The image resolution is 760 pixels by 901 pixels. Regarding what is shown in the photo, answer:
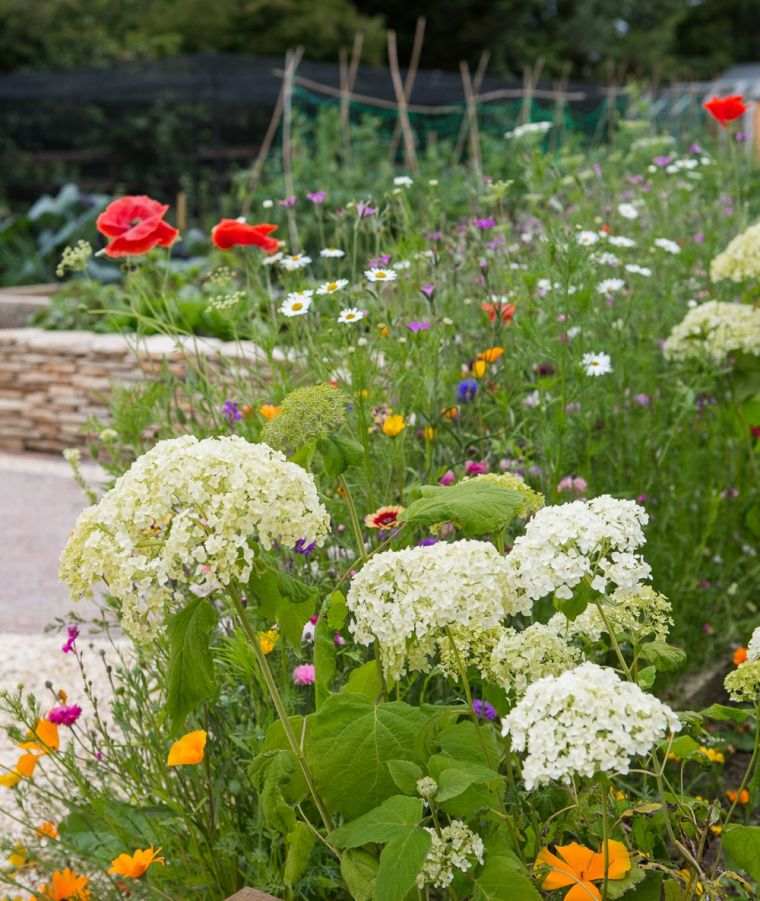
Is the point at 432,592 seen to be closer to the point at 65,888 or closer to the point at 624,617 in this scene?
the point at 624,617

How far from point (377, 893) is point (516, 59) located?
29728mm

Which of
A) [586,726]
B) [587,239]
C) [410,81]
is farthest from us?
[410,81]

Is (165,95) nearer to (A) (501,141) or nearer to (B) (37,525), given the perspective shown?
(A) (501,141)

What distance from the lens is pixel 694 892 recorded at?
1.82 meters

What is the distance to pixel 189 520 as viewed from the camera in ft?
4.84

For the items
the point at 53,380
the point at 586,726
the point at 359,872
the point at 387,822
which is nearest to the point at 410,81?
the point at 53,380

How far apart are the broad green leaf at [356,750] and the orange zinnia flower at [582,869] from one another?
0.80 ft

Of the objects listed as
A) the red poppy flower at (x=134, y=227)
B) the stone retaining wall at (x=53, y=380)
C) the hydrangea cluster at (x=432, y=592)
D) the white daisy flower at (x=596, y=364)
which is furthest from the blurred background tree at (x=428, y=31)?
the hydrangea cluster at (x=432, y=592)

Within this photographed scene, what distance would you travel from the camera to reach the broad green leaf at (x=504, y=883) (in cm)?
159

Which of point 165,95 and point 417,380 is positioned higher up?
point 417,380

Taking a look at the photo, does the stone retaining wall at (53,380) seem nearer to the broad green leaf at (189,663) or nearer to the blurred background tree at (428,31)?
the broad green leaf at (189,663)

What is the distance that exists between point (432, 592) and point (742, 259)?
7.19 ft

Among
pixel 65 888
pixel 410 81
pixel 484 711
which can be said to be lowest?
pixel 410 81

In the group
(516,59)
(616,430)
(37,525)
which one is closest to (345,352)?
(616,430)
